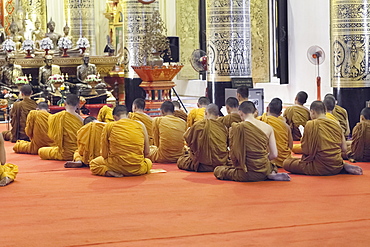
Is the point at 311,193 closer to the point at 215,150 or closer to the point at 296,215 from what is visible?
the point at 296,215

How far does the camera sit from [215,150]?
325 inches

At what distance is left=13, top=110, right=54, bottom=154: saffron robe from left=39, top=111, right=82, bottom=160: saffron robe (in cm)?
50

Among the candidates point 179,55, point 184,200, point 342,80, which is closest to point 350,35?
point 342,80

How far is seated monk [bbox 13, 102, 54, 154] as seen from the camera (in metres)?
10.0

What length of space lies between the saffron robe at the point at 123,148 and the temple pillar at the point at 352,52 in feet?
14.2

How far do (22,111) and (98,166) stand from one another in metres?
3.16

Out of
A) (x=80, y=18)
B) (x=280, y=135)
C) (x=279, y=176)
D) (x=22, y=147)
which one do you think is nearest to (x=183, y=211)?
(x=279, y=176)

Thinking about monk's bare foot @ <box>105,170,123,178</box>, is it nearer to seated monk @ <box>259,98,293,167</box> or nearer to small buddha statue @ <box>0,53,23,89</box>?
seated monk @ <box>259,98,293,167</box>

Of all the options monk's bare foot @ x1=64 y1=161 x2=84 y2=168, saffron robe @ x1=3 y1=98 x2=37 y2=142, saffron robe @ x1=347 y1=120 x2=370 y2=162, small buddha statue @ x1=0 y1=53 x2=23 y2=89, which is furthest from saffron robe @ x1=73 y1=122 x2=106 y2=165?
small buddha statue @ x1=0 y1=53 x2=23 y2=89

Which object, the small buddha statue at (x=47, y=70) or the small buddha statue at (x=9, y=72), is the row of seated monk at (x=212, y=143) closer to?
the small buddha statue at (x=47, y=70)

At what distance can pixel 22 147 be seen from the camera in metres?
10.4

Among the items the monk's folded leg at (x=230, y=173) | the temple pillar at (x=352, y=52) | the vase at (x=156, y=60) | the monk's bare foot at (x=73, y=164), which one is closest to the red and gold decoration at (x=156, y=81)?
the vase at (x=156, y=60)

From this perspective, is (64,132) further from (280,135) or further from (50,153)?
(280,135)

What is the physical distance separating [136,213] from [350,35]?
20.4 ft
